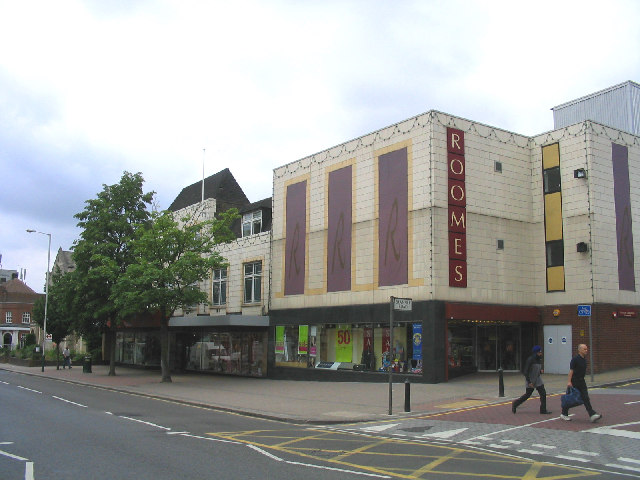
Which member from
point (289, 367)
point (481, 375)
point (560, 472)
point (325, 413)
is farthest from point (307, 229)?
point (560, 472)

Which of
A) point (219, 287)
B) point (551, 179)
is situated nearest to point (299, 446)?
point (551, 179)

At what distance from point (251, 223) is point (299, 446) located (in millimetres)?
27482

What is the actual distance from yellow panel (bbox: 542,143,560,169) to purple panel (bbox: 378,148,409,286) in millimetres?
6833

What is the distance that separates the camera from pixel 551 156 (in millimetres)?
28344

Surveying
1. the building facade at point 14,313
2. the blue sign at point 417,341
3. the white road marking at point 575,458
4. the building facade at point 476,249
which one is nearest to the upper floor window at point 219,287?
the building facade at point 476,249

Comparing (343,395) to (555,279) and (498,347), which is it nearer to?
(498,347)

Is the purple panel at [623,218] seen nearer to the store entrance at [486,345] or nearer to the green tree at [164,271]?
the store entrance at [486,345]

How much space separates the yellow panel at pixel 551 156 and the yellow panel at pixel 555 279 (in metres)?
4.76

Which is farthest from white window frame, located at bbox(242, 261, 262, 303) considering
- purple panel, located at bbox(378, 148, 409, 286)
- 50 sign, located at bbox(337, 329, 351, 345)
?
purple panel, located at bbox(378, 148, 409, 286)

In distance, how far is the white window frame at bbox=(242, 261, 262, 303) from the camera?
118 feet

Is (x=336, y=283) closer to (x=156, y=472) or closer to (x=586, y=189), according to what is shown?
(x=586, y=189)

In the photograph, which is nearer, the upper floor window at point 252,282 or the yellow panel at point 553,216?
the yellow panel at point 553,216

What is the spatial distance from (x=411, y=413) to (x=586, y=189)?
14992 millimetres

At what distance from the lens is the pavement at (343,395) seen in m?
17.4
